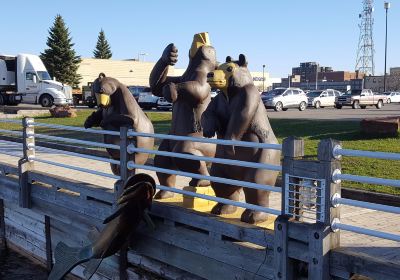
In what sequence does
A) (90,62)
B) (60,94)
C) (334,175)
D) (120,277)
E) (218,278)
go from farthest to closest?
(90,62)
(60,94)
(120,277)
(218,278)
(334,175)

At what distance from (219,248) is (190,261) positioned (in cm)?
43

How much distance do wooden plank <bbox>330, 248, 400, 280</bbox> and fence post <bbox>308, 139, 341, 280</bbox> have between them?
2.3 inches

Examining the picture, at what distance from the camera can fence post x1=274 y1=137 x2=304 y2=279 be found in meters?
3.50

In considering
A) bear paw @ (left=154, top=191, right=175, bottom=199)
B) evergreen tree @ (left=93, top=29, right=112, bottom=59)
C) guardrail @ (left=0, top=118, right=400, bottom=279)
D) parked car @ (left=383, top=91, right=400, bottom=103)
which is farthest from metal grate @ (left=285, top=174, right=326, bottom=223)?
evergreen tree @ (left=93, top=29, right=112, bottom=59)

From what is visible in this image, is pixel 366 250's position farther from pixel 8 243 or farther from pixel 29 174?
pixel 8 243

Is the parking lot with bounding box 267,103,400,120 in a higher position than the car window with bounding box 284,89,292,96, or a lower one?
lower

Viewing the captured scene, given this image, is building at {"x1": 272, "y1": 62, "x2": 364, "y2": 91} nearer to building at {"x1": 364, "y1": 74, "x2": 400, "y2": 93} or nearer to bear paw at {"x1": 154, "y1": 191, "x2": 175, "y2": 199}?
building at {"x1": 364, "y1": 74, "x2": 400, "y2": 93}

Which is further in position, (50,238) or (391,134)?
(391,134)

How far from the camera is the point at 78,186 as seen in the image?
5.86 meters

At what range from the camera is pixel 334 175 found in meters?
3.22

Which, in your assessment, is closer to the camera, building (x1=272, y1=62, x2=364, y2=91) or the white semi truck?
the white semi truck

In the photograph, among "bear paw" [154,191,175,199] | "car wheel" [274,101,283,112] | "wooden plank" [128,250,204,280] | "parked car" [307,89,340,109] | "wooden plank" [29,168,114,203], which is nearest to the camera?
"wooden plank" [128,250,204,280]

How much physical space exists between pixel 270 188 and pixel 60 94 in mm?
30014

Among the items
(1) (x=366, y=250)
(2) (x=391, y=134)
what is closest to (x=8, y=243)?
(1) (x=366, y=250)
